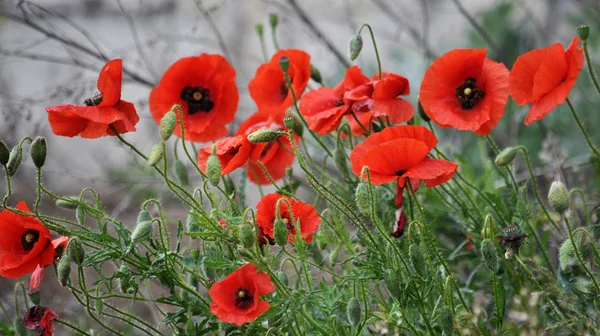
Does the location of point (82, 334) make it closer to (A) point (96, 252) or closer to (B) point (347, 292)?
(A) point (96, 252)

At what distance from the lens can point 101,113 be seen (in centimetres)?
120

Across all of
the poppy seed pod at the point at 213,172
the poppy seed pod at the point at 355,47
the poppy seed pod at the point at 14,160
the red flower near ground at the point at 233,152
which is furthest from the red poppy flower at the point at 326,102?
the poppy seed pod at the point at 14,160

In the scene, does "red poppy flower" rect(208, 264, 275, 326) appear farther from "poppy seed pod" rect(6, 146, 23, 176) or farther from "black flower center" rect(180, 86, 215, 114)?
"black flower center" rect(180, 86, 215, 114)

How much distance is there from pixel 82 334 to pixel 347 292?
40 centimetres

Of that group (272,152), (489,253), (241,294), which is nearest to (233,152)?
(272,152)

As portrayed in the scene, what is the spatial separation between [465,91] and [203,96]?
474 millimetres

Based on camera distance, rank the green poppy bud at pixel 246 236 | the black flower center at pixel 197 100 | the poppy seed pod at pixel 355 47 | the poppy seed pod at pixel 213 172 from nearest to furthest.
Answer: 1. the green poppy bud at pixel 246 236
2. the poppy seed pod at pixel 213 172
3. the poppy seed pod at pixel 355 47
4. the black flower center at pixel 197 100

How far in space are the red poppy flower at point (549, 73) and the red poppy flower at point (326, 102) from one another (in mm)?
273

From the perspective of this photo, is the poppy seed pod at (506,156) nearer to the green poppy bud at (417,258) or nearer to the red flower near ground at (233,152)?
the green poppy bud at (417,258)

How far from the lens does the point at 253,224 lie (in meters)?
1.12

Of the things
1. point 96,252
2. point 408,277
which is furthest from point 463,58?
point 96,252

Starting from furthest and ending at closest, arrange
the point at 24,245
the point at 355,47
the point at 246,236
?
1. the point at 355,47
2. the point at 24,245
3. the point at 246,236

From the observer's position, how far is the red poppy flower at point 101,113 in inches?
47.2

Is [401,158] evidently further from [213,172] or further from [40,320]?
[40,320]
